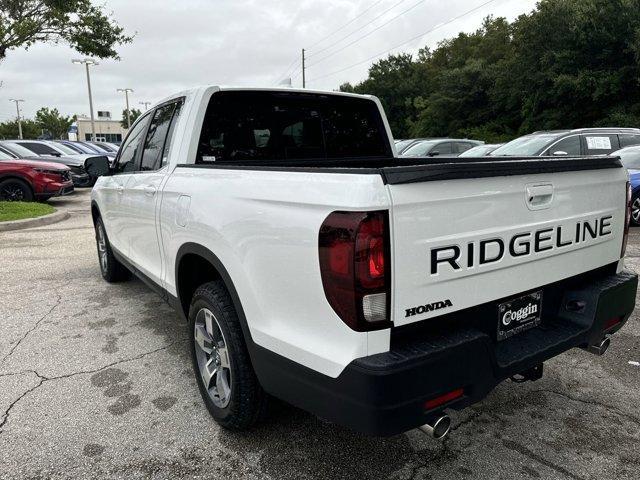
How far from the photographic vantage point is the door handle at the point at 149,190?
11.1 feet

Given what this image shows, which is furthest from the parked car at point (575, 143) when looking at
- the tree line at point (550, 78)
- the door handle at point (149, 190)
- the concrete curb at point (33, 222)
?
the tree line at point (550, 78)

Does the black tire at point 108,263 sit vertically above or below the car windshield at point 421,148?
below

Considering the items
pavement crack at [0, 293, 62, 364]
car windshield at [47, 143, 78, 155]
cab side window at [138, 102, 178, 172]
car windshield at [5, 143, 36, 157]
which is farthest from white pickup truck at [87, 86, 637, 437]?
car windshield at [47, 143, 78, 155]

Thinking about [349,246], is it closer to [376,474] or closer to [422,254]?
[422,254]

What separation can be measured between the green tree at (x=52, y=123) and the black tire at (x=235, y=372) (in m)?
88.2

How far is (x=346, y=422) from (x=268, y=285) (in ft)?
2.06

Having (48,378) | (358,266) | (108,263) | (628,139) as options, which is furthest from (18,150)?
(358,266)

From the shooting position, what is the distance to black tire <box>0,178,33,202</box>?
11977 millimetres

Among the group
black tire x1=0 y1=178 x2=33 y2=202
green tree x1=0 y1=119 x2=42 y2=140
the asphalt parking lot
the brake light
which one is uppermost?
green tree x1=0 y1=119 x2=42 y2=140

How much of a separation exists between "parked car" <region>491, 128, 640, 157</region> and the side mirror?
7.89 meters

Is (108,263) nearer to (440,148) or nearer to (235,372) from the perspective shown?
(235,372)

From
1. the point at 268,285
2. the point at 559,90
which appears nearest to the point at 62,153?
the point at 268,285

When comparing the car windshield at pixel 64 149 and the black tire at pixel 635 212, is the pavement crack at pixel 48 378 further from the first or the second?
the car windshield at pixel 64 149

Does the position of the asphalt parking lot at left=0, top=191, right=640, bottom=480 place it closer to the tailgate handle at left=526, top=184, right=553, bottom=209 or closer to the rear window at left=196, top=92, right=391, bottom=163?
the tailgate handle at left=526, top=184, right=553, bottom=209
